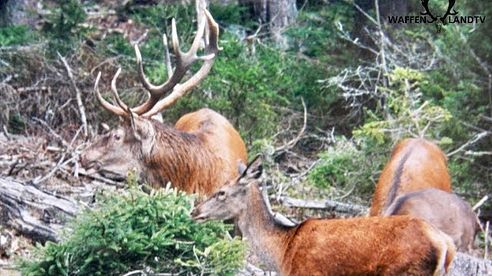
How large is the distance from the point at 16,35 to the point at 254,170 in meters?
8.42

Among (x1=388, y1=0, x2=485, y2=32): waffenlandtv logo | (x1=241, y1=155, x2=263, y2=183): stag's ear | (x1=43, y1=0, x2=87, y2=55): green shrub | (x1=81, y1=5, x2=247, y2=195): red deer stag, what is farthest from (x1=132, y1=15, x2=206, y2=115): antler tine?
(x1=43, y1=0, x2=87, y2=55): green shrub

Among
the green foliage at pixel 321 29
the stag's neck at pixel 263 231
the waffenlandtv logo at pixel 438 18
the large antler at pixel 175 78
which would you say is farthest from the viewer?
the green foliage at pixel 321 29

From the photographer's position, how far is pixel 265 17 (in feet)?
72.2

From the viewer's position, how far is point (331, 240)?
11.0 metres

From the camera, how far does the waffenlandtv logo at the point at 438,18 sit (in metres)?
16.6

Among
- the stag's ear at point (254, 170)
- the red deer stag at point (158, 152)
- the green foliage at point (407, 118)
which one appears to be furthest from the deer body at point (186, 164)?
the green foliage at point (407, 118)

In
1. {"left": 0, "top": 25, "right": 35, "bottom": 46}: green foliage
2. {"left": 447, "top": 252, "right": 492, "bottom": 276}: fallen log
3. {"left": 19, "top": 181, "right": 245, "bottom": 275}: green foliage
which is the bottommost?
{"left": 447, "top": 252, "right": 492, "bottom": 276}: fallen log

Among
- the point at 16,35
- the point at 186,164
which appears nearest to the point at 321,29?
the point at 16,35

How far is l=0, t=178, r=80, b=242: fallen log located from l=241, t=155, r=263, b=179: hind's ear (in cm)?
194

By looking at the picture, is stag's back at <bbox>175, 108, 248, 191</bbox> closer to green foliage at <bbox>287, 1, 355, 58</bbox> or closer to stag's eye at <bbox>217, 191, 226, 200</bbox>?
stag's eye at <bbox>217, 191, 226, 200</bbox>

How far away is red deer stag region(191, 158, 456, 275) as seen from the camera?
1070cm

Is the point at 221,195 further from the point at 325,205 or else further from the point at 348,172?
the point at 348,172

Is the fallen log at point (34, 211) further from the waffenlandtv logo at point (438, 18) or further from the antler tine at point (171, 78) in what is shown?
the waffenlandtv logo at point (438, 18)

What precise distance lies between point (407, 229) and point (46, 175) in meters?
5.67
